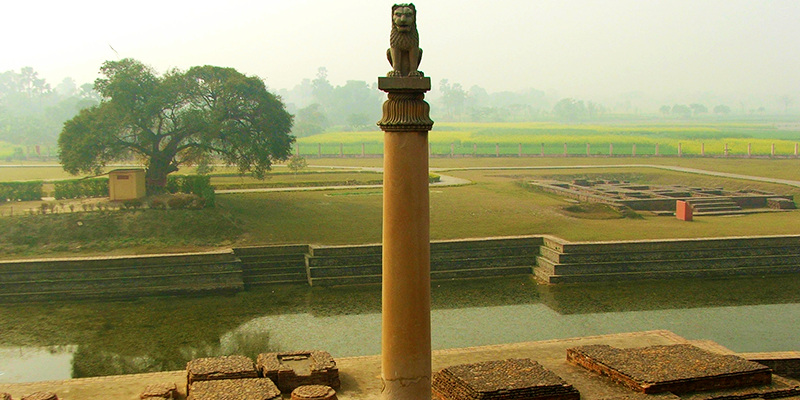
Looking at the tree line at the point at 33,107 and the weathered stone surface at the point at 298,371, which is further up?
the tree line at the point at 33,107

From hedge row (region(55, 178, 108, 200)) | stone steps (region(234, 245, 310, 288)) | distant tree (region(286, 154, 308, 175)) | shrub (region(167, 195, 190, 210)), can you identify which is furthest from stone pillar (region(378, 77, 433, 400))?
distant tree (region(286, 154, 308, 175))

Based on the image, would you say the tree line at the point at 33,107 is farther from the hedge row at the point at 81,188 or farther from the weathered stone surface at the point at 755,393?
the weathered stone surface at the point at 755,393

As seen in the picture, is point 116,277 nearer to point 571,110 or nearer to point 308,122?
point 308,122

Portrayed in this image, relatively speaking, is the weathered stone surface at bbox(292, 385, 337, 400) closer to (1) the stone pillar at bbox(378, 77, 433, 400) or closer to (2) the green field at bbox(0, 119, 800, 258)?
(1) the stone pillar at bbox(378, 77, 433, 400)

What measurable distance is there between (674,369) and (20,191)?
73.0ft

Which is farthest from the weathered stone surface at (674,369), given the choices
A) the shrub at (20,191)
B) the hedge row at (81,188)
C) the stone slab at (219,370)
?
the shrub at (20,191)

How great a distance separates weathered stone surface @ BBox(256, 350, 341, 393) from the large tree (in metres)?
14.9

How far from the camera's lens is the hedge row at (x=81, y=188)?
23.9 m

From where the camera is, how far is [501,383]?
28.3ft

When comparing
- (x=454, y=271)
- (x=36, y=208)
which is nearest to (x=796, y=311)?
(x=454, y=271)

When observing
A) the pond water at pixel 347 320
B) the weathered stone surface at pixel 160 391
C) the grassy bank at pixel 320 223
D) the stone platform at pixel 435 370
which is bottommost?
the pond water at pixel 347 320

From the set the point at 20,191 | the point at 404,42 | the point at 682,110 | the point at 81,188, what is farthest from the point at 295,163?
the point at 682,110

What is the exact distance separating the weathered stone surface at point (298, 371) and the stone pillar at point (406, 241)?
282 cm

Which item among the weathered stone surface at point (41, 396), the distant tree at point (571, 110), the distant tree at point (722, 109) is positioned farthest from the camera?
the distant tree at point (722, 109)
